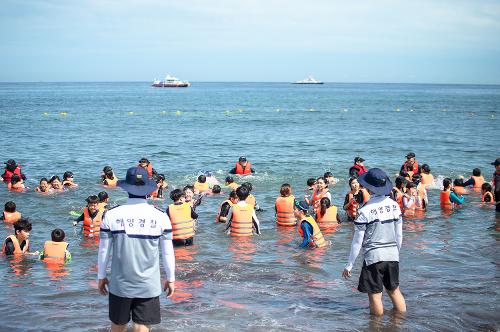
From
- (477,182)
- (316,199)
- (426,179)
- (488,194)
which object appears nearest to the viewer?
(316,199)

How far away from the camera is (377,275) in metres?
7.91

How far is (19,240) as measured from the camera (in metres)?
12.3

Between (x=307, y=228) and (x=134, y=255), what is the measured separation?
6510 millimetres

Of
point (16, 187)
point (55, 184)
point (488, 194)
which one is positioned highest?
point (488, 194)

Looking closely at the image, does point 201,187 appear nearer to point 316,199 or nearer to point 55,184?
point 55,184

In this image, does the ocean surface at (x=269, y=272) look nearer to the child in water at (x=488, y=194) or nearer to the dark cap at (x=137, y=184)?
the child in water at (x=488, y=194)

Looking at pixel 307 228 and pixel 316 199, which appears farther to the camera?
pixel 316 199

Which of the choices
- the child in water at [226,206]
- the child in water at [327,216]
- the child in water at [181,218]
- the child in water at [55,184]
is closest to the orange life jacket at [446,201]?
the child in water at [327,216]

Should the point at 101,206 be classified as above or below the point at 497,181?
below

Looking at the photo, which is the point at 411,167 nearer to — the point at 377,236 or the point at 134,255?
the point at 377,236

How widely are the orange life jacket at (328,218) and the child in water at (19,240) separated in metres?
7.00

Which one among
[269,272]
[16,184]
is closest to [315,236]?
[269,272]

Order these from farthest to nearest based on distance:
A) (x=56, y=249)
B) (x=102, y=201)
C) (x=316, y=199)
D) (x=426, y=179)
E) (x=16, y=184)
A: (x=16, y=184), (x=426, y=179), (x=316, y=199), (x=102, y=201), (x=56, y=249)

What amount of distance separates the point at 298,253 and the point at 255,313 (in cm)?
389
